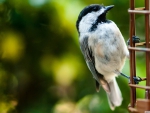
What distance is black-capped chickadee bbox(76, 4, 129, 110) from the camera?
1.81 m

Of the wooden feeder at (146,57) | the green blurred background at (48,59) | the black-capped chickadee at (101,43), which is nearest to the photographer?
the wooden feeder at (146,57)

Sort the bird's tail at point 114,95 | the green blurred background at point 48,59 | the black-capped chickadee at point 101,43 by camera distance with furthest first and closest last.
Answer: the green blurred background at point 48,59 < the bird's tail at point 114,95 < the black-capped chickadee at point 101,43

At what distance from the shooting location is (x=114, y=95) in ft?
6.41

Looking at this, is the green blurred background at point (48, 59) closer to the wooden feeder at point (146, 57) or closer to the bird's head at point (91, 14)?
the bird's head at point (91, 14)

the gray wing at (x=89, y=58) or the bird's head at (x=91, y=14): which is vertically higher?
the bird's head at (x=91, y=14)

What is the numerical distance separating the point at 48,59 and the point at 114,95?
365 millimetres

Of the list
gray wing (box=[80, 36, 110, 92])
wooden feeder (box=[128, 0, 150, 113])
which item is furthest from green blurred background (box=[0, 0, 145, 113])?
wooden feeder (box=[128, 0, 150, 113])

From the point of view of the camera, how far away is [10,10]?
7.03ft

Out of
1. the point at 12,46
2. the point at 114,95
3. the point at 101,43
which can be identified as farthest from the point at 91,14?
the point at 12,46

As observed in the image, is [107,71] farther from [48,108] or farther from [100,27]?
[48,108]

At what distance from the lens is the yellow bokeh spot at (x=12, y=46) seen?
2.13 metres

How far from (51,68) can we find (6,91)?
12.6 inches

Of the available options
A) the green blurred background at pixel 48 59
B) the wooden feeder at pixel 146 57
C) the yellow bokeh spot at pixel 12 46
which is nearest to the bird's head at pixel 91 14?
the green blurred background at pixel 48 59

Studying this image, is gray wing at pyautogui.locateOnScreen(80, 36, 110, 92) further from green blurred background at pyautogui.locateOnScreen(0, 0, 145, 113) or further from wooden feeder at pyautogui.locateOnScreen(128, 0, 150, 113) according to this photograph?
wooden feeder at pyautogui.locateOnScreen(128, 0, 150, 113)
